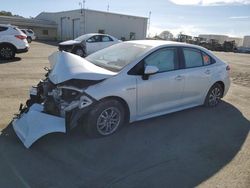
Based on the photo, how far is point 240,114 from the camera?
6398 mm

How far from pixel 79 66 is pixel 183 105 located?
2516 millimetres

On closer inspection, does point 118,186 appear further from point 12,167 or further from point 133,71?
point 133,71

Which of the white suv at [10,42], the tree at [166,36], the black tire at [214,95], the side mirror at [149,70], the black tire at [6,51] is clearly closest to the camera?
the side mirror at [149,70]

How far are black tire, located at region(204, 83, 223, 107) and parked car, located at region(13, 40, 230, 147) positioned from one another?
0.38 meters

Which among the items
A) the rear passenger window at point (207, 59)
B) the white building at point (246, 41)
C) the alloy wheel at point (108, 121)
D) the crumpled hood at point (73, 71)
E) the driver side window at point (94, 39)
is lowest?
the alloy wheel at point (108, 121)

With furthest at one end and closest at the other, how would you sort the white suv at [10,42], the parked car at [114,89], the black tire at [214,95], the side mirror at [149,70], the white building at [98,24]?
the white building at [98,24]
the white suv at [10,42]
the black tire at [214,95]
the side mirror at [149,70]
the parked car at [114,89]

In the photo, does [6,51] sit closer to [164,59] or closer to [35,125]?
[164,59]

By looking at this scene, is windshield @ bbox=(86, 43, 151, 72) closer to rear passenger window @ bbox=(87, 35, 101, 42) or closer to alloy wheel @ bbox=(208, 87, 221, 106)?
alloy wheel @ bbox=(208, 87, 221, 106)

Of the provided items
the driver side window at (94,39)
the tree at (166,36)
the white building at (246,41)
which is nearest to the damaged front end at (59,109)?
the driver side window at (94,39)

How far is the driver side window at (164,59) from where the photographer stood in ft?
16.9

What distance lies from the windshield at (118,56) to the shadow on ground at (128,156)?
1213 mm

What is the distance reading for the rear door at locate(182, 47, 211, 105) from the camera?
5797mm

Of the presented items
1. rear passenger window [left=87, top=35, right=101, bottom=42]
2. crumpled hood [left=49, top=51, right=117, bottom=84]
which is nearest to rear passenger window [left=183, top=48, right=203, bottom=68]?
crumpled hood [left=49, top=51, right=117, bottom=84]

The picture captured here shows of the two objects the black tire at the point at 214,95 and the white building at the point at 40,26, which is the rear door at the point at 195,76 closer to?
the black tire at the point at 214,95
